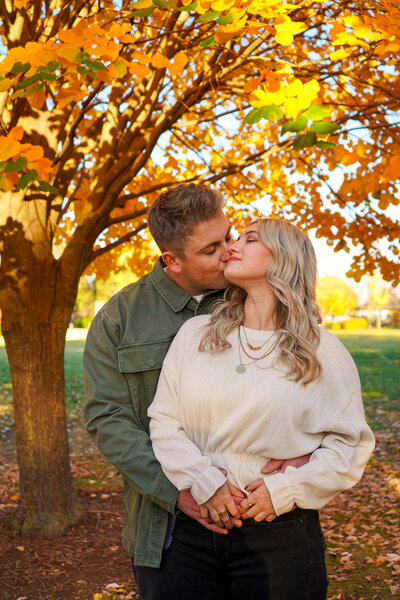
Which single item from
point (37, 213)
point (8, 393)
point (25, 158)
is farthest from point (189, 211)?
point (8, 393)

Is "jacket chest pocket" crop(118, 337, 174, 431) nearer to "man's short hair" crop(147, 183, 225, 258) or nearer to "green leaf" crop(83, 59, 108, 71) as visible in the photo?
"man's short hair" crop(147, 183, 225, 258)

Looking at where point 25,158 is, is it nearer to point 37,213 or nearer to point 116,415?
point 116,415

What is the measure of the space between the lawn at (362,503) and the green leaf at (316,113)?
3229 millimetres

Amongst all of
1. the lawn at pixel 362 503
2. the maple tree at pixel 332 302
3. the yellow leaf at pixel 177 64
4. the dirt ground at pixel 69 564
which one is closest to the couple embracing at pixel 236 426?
the yellow leaf at pixel 177 64

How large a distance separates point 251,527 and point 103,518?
3.77 m

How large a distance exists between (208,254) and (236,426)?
0.71m

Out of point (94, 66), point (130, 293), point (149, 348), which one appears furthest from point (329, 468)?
point (94, 66)

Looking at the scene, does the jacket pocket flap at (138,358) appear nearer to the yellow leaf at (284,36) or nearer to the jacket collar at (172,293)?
the jacket collar at (172,293)

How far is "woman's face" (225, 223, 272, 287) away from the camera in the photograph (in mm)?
2172

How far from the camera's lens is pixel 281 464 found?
6.64 ft

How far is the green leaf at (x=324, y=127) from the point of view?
2693 millimetres

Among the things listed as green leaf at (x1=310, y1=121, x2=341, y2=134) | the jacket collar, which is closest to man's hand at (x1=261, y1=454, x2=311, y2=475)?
the jacket collar

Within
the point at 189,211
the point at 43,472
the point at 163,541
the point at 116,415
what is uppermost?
the point at 189,211

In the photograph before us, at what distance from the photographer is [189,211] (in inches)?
92.7
